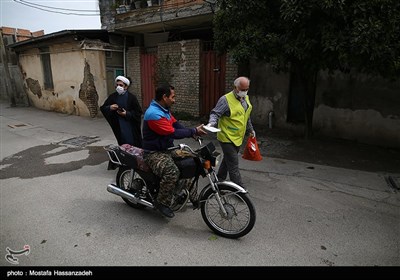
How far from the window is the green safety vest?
1144 cm

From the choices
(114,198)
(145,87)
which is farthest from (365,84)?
(145,87)

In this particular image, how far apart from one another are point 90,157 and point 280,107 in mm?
5435

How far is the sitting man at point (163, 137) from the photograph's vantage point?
109 inches

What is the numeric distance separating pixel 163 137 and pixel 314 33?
3491mm

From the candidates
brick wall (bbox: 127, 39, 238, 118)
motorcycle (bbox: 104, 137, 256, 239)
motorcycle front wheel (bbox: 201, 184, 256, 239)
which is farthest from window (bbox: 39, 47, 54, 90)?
motorcycle front wheel (bbox: 201, 184, 256, 239)

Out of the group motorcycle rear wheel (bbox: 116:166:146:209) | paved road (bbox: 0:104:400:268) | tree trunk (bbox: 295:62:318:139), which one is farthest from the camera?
tree trunk (bbox: 295:62:318:139)

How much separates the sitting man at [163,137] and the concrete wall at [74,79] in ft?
26.9

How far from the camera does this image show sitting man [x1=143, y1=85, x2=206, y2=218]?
9.05 ft

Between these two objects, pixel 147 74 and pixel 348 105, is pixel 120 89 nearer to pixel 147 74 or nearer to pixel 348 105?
pixel 348 105

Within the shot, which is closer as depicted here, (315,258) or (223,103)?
(315,258)

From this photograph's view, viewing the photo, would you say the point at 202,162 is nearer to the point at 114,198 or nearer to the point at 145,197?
the point at 145,197

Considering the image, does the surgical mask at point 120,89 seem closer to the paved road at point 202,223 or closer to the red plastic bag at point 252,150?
the paved road at point 202,223

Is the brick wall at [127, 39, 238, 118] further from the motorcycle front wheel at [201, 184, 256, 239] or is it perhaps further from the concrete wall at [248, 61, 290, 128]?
the motorcycle front wheel at [201, 184, 256, 239]
